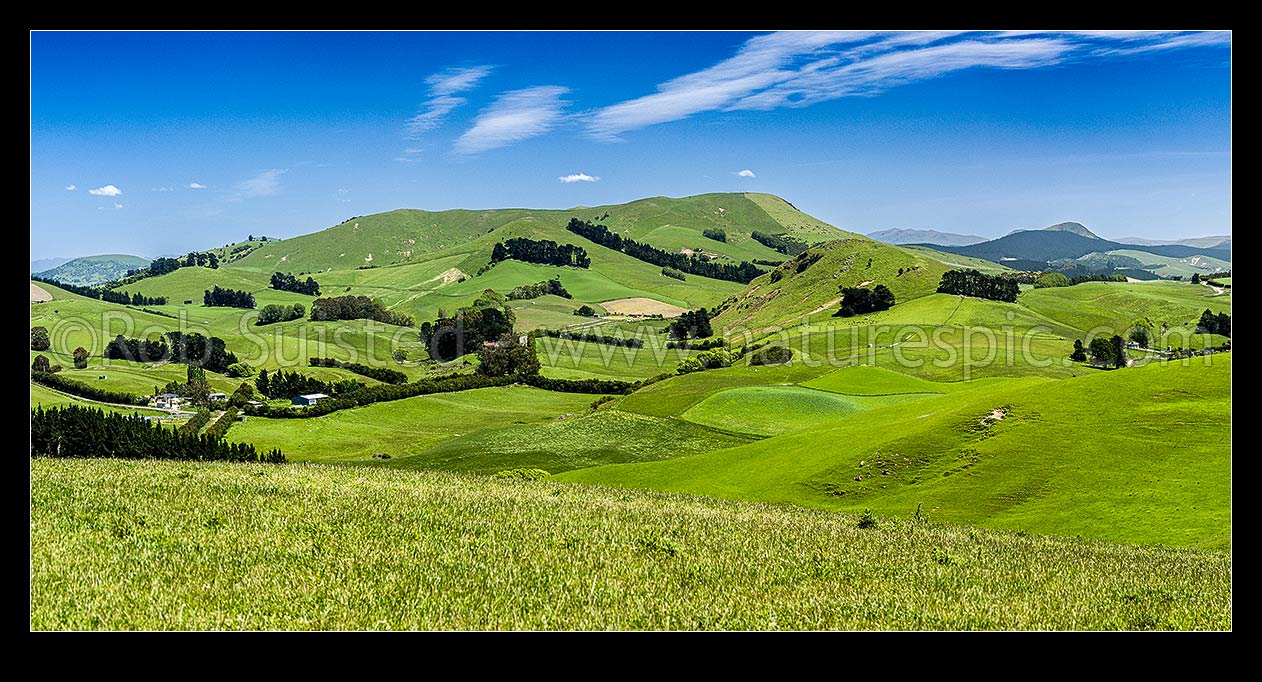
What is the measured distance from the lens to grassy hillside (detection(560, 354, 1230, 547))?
3391 cm

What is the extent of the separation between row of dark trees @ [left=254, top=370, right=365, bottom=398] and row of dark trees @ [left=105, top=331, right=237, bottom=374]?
27.9m

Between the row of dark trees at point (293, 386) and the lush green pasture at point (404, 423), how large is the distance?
25419 mm

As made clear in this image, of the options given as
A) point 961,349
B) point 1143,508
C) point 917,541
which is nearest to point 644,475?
point 1143,508

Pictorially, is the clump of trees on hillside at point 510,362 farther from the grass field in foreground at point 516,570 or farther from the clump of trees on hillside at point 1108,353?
the grass field in foreground at point 516,570

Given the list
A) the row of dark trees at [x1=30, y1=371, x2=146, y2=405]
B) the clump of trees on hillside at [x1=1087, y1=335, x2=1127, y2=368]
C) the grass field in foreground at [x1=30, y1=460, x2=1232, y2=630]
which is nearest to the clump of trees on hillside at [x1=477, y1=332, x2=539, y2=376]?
the row of dark trees at [x1=30, y1=371, x2=146, y2=405]

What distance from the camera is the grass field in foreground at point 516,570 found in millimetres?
10383

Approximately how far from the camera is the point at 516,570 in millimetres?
12273

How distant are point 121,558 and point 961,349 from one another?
18012 cm

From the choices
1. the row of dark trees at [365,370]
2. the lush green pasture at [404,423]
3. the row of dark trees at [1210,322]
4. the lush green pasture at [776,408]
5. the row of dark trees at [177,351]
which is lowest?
the lush green pasture at [404,423]

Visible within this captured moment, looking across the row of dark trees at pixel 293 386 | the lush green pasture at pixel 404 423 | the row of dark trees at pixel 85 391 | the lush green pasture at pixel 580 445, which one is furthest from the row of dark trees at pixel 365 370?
the lush green pasture at pixel 580 445

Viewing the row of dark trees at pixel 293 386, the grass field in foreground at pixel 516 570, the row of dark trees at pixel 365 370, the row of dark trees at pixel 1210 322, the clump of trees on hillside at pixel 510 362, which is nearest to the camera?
the grass field in foreground at pixel 516 570

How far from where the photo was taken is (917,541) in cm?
1827

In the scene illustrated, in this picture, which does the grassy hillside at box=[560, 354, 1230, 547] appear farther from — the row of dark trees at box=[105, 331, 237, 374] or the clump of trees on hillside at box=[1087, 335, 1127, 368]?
the row of dark trees at box=[105, 331, 237, 374]

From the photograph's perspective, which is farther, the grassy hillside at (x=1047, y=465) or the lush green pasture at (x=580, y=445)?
the lush green pasture at (x=580, y=445)
